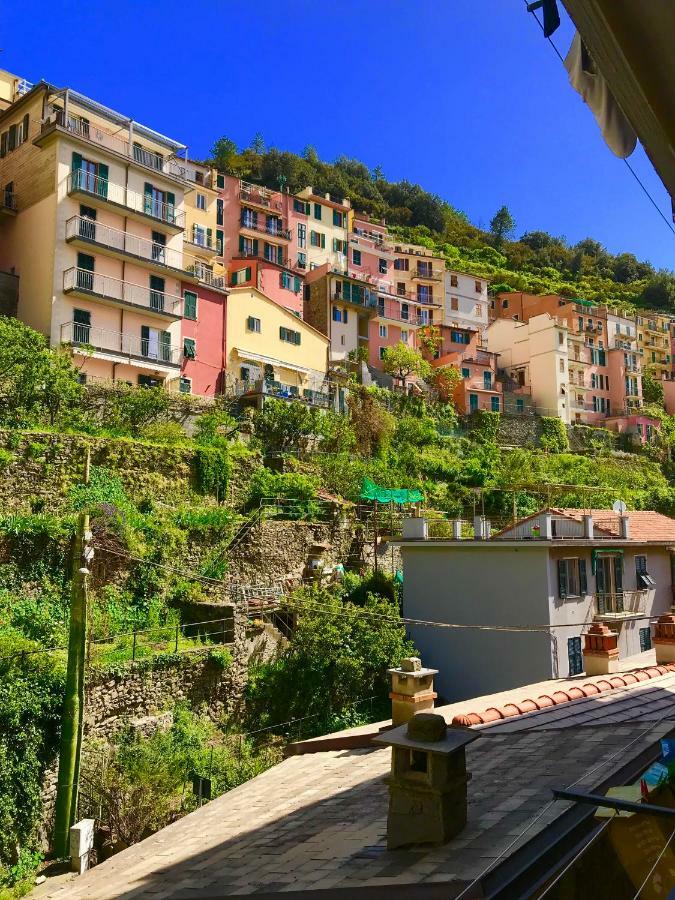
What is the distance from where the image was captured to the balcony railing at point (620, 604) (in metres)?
23.6

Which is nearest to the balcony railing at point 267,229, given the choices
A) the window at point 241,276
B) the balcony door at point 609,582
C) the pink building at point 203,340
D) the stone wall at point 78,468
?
the window at point 241,276

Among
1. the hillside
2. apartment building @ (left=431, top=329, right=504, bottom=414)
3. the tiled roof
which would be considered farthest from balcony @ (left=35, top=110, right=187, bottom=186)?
the hillside

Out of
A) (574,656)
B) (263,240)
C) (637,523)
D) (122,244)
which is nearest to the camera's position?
(574,656)

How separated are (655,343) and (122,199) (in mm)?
72374

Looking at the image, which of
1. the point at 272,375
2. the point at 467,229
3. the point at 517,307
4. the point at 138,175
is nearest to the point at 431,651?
the point at 272,375

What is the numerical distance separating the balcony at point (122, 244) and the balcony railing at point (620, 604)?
2721cm

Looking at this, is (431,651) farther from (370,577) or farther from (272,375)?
(272,375)

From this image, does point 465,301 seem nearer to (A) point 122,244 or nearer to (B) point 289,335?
(B) point 289,335

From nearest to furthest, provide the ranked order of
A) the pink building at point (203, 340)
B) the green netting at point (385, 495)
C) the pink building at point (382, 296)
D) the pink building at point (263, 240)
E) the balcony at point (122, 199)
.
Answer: the green netting at point (385, 495), the balcony at point (122, 199), the pink building at point (203, 340), the pink building at point (263, 240), the pink building at point (382, 296)

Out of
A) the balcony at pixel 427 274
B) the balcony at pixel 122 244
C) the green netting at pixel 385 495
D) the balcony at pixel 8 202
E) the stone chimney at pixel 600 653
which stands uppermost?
the balcony at pixel 427 274

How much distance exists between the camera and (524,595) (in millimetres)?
21844

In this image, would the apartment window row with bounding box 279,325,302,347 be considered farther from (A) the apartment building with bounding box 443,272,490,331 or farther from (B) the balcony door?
(A) the apartment building with bounding box 443,272,490,331

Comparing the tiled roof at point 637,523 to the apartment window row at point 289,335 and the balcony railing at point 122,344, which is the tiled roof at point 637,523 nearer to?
the balcony railing at point 122,344

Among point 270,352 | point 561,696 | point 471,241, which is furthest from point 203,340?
point 471,241
